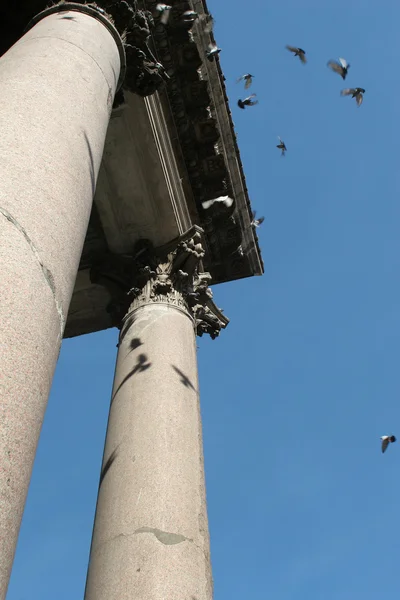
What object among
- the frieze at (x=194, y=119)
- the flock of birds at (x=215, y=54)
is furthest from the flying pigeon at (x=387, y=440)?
the frieze at (x=194, y=119)

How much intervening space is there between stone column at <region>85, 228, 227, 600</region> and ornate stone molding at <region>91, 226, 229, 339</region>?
84mm

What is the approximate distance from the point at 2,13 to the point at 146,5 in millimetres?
4729

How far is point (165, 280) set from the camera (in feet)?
64.6

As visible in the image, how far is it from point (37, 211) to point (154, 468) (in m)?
7.13

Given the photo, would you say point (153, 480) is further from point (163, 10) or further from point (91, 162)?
point (163, 10)

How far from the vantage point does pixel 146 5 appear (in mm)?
20438

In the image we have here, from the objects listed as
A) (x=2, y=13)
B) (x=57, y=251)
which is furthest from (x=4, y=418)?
(x=2, y=13)

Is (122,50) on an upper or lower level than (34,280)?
upper

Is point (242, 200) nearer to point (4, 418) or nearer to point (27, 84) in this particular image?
point (27, 84)

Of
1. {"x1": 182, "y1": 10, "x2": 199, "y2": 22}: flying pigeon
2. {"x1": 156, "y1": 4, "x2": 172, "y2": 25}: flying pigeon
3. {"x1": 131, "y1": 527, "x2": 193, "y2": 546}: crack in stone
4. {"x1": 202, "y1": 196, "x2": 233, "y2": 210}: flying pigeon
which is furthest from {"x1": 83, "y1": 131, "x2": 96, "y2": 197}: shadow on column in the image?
{"x1": 202, "y1": 196, "x2": 233, "y2": 210}: flying pigeon

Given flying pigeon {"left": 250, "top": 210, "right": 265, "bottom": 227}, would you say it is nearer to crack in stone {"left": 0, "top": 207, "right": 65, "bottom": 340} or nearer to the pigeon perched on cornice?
the pigeon perched on cornice

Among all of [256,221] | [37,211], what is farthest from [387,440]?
A: [37,211]

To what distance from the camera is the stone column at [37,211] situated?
19.5ft

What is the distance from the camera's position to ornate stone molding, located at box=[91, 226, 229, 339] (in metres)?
19.3
